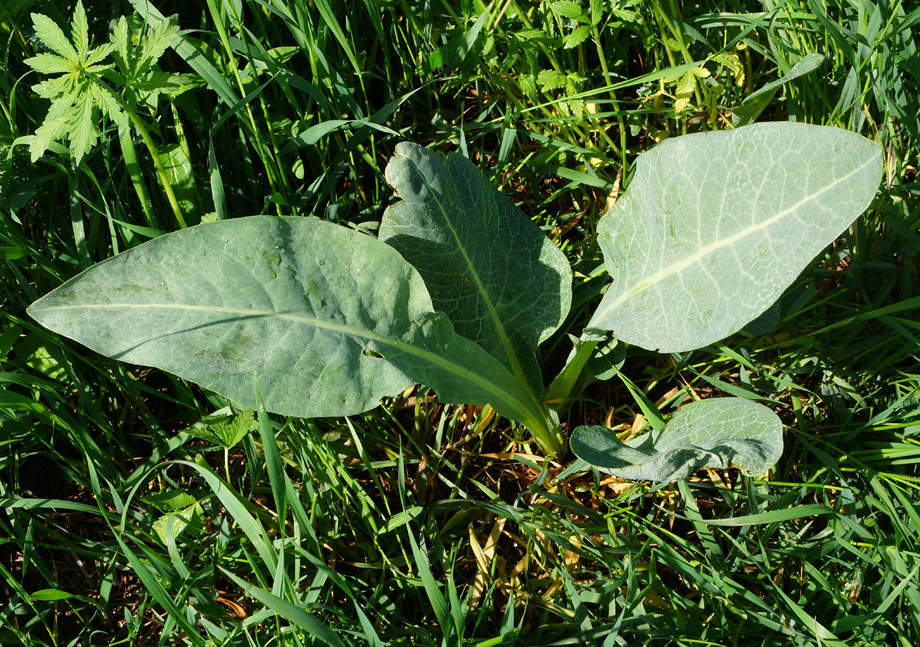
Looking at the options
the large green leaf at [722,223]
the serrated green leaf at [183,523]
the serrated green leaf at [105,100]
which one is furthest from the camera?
the serrated green leaf at [183,523]

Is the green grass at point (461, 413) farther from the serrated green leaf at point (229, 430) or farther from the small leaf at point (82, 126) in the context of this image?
the small leaf at point (82, 126)

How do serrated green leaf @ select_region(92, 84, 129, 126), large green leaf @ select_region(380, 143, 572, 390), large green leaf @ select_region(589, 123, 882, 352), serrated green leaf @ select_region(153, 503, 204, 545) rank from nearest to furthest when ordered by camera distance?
large green leaf @ select_region(589, 123, 882, 352), serrated green leaf @ select_region(92, 84, 129, 126), large green leaf @ select_region(380, 143, 572, 390), serrated green leaf @ select_region(153, 503, 204, 545)

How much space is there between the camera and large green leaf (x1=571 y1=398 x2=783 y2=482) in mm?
1327

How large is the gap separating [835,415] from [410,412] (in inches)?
40.7

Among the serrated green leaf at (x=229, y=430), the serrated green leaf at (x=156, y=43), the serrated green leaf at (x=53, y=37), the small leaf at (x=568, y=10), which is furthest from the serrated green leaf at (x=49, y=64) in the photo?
the small leaf at (x=568, y=10)

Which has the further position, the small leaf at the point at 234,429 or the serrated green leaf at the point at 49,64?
the small leaf at the point at 234,429

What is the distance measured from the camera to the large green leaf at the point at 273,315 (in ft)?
4.23

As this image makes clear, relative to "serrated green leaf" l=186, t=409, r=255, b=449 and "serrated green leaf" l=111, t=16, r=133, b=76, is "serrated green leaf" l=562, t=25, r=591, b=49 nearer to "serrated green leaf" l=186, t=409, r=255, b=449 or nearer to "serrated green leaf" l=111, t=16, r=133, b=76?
"serrated green leaf" l=111, t=16, r=133, b=76

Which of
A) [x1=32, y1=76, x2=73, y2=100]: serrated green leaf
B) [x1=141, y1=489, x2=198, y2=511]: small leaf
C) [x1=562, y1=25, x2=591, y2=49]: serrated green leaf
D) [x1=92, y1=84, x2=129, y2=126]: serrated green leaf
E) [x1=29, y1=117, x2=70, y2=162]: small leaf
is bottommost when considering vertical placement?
[x1=141, y1=489, x2=198, y2=511]: small leaf

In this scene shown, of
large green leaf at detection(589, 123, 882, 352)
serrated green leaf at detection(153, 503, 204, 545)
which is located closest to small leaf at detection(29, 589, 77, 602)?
serrated green leaf at detection(153, 503, 204, 545)

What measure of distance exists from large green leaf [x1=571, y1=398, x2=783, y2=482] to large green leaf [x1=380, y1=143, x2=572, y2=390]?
0.30 metres

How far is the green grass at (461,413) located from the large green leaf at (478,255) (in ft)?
0.62

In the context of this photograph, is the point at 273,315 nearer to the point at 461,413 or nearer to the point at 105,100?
the point at 105,100

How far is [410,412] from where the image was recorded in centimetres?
189
